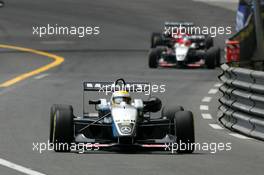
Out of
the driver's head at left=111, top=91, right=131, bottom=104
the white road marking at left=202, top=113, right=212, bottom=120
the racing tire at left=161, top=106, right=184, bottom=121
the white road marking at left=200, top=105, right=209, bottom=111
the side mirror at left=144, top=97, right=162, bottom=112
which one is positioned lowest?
the white road marking at left=202, top=113, right=212, bottom=120

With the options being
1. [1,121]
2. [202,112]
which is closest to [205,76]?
[202,112]

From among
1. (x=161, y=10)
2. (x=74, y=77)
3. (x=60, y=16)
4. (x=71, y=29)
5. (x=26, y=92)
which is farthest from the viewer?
(x=161, y=10)

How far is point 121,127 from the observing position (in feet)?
52.1

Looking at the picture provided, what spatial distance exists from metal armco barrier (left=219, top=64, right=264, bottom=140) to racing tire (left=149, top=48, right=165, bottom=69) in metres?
13.2

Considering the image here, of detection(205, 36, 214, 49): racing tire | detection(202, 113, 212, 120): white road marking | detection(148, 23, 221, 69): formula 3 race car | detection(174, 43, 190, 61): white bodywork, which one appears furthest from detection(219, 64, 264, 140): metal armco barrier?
detection(205, 36, 214, 49): racing tire

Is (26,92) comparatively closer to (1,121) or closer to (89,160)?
(1,121)

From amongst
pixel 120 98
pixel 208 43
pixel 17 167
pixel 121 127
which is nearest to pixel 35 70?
pixel 208 43

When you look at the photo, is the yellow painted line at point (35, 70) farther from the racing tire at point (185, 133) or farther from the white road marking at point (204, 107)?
the racing tire at point (185, 133)

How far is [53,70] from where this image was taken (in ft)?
111

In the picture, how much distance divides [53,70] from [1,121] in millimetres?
13573

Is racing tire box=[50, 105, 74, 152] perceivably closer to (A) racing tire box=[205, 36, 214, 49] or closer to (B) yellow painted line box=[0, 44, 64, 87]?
(B) yellow painted line box=[0, 44, 64, 87]

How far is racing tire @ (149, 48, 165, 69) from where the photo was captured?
3469cm

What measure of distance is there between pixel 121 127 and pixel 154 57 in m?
18.9

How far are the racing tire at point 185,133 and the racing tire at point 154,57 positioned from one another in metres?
18.7
